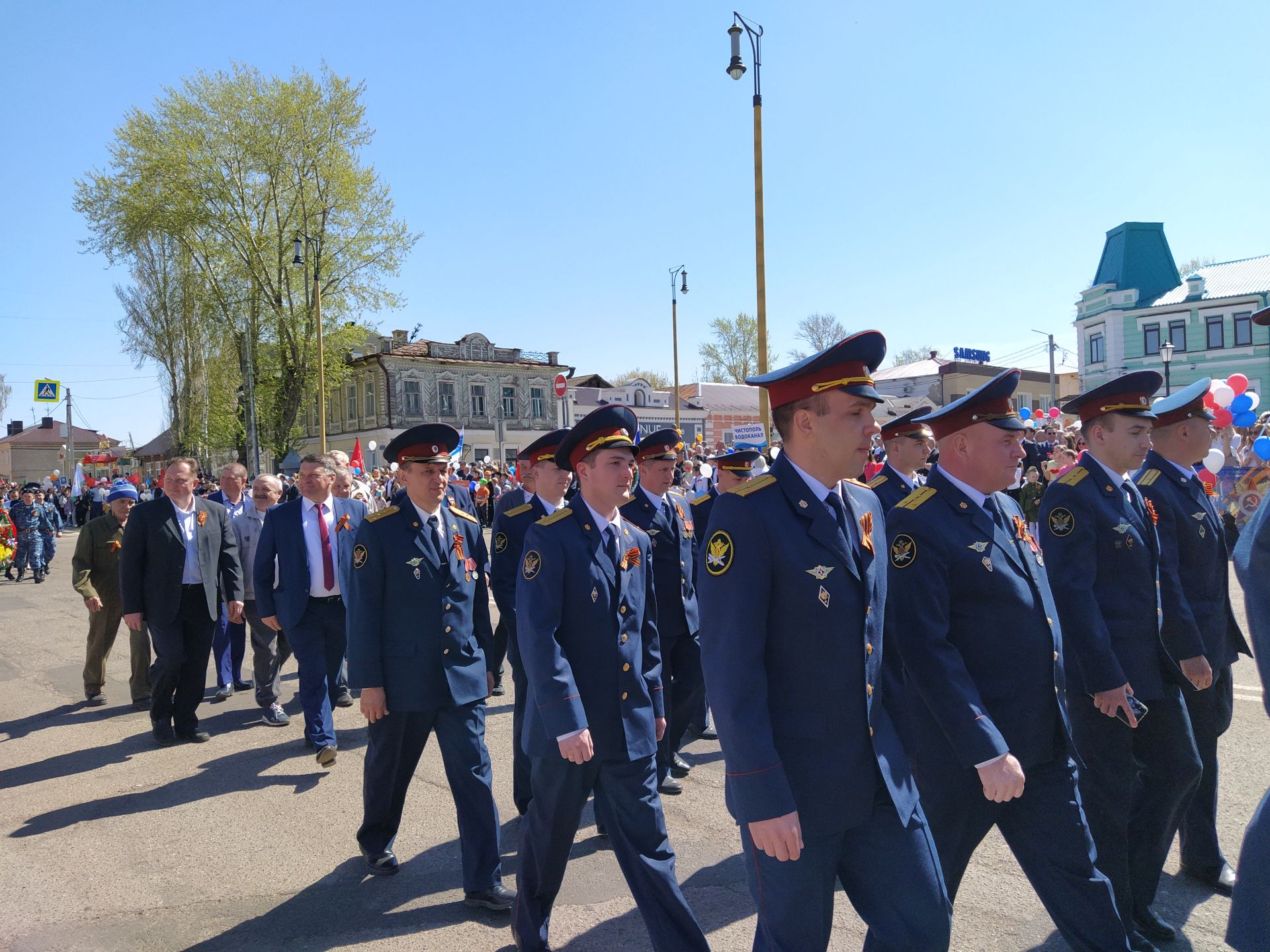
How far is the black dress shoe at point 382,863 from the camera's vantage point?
430 cm

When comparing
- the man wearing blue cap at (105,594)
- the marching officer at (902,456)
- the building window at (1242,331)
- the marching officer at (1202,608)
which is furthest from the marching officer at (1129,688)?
the building window at (1242,331)

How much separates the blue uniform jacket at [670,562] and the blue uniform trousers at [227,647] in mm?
4647

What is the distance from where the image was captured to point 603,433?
368 cm

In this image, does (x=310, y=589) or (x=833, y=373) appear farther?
(x=310, y=589)

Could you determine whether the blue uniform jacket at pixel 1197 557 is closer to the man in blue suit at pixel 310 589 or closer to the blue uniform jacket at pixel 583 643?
the blue uniform jacket at pixel 583 643

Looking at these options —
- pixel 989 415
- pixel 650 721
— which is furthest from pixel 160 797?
pixel 989 415

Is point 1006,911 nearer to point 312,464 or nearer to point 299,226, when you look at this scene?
point 312,464

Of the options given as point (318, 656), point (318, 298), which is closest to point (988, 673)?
point (318, 656)

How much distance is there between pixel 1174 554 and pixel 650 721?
8.10 ft

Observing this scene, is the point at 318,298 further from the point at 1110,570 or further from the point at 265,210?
the point at 1110,570

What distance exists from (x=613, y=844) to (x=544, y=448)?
2788 mm

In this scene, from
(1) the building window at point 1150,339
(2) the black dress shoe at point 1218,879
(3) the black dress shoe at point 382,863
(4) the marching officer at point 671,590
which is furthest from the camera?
(1) the building window at point 1150,339

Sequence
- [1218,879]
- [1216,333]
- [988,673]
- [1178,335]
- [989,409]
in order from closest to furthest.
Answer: [988,673], [989,409], [1218,879], [1216,333], [1178,335]

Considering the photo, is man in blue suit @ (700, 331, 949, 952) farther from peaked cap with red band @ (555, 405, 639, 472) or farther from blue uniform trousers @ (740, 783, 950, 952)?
peaked cap with red band @ (555, 405, 639, 472)
